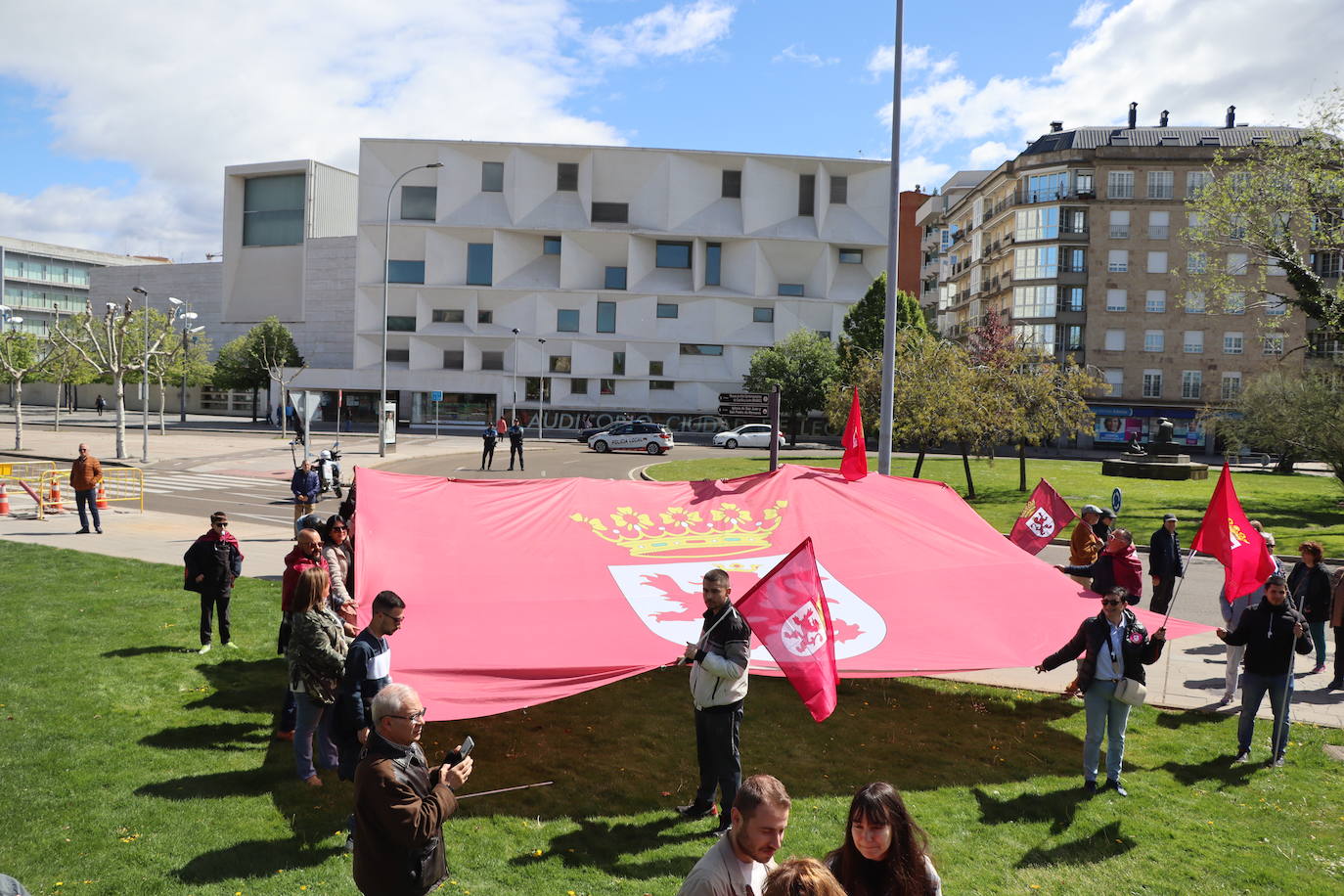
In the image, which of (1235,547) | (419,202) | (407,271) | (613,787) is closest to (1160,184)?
(419,202)

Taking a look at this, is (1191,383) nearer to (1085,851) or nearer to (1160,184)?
(1160,184)

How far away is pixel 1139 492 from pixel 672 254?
160ft

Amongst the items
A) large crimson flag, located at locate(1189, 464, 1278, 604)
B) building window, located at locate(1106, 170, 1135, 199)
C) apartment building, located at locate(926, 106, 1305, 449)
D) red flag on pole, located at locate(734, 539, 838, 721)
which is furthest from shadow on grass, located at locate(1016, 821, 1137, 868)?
building window, located at locate(1106, 170, 1135, 199)

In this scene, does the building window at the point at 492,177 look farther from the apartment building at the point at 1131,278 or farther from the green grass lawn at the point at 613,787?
the green grass lawn at the point at 613,787

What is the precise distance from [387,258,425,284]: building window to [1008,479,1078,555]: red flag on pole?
6786cm

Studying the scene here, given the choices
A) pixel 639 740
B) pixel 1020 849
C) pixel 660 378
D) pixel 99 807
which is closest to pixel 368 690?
pixel 99 807

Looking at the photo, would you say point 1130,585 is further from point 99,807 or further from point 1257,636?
point 99,807

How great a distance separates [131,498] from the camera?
27000 millimetres

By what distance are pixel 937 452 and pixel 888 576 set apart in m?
51.0

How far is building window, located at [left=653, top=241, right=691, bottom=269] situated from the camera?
246ft

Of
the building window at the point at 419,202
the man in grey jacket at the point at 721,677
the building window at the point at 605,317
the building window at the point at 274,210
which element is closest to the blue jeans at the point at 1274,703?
the man in grey jacket at the point at 721,677

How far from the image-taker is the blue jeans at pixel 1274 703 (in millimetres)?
8750

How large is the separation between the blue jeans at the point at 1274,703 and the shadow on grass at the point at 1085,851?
251 cm

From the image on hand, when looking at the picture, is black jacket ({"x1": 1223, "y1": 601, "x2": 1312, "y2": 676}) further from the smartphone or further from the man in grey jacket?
the smartphone
